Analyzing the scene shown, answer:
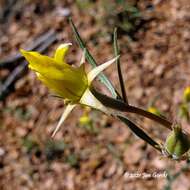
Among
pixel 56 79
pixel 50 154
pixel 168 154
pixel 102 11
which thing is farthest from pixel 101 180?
pixel 56 79

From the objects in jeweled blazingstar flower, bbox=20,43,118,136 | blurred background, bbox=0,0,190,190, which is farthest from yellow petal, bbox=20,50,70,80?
blurred background, bbox=0,0,190,190

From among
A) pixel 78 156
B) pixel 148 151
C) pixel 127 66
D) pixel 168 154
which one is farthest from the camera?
pixel 127 66

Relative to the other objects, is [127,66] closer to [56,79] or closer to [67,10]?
[67,10]

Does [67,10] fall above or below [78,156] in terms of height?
above

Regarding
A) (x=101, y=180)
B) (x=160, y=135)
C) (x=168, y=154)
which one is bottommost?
(x=101, y=180)

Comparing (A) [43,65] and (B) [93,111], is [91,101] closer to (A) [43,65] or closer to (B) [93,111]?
(A) [43,65]

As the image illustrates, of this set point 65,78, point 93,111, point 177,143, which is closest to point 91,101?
point 65,78

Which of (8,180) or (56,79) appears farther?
(8,180)
